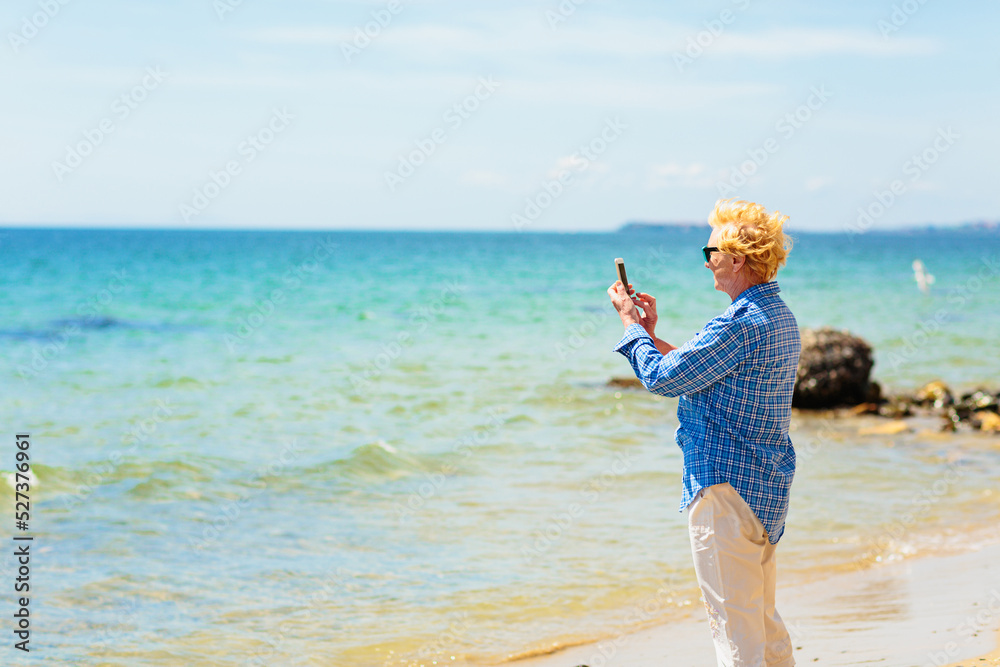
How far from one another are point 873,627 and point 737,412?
8.90ft

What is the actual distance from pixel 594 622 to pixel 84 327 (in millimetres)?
18958

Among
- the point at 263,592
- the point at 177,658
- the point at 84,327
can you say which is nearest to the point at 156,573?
the point at 263,592

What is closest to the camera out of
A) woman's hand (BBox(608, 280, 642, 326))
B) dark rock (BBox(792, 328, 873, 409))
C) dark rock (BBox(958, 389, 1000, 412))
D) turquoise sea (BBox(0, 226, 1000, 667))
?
woman's hand (BBox(608, 280, 642, 326))

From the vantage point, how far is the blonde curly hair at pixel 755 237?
306 centimetres

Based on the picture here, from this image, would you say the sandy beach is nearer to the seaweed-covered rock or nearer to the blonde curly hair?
the blonde curly hair

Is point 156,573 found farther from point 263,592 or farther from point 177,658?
point 177,658

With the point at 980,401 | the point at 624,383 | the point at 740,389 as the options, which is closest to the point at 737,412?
the point at 740,389

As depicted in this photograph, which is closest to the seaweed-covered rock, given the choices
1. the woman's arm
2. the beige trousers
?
the woman's arm

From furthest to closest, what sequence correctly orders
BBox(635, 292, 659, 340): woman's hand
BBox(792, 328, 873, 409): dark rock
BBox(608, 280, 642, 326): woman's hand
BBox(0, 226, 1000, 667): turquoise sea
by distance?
1. BBox(792, 328, 873, 409): dark rock
2. BBox(0, 226, 1000, 667): turquoise sea
3. BBox(635, 292, 659, 340): woman's hand
4. BBox(608, 280, 642, 326): woman's hand

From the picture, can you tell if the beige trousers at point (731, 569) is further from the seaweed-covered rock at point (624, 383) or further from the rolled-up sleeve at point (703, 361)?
the seaweed-covered rock at point (624, 383)

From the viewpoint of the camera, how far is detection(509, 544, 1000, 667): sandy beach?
4492mm

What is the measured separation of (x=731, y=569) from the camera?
3102 mm

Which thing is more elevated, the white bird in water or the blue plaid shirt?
the white bird in water

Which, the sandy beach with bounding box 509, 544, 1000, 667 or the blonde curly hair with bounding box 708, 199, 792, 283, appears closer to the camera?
the blonde curly hair with bounding box 708, 199, 792, 283
